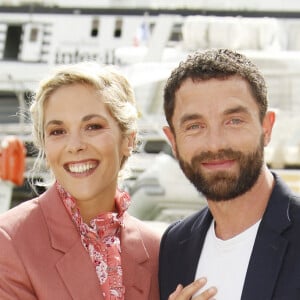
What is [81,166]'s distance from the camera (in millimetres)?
2479

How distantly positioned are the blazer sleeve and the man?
19.3 inches

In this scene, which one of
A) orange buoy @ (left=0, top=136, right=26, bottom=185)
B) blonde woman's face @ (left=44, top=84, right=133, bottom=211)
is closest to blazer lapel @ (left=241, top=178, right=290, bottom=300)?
blonde woman's face @ (left=44, top=84, right=133, bottom=211)

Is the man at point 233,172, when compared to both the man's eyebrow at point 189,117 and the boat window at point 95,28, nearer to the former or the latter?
the man's eyebrow at point 189,117

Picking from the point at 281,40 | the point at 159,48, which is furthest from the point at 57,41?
the point at 159,48

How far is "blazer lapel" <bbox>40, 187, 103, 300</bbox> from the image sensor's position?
2.37 m

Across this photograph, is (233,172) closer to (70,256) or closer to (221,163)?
(221,163)

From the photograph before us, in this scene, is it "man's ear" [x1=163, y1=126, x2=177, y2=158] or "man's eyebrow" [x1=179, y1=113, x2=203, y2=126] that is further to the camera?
"man's ear" [x1=163, y1=126, x2=177, y2=158]

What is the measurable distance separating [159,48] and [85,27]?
7.76 m

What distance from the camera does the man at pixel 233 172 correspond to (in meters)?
2.18

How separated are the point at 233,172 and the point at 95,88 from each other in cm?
57

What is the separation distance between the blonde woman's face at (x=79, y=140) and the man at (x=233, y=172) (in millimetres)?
265

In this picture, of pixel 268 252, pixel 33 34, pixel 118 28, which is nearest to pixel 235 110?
pixel 268 252

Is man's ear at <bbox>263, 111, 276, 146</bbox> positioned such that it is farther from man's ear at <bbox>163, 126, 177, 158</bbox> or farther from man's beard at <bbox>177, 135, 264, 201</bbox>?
man's ear at <bbox>163, 126, 177, 158</bbox>

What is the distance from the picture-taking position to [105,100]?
2521 millimetres
